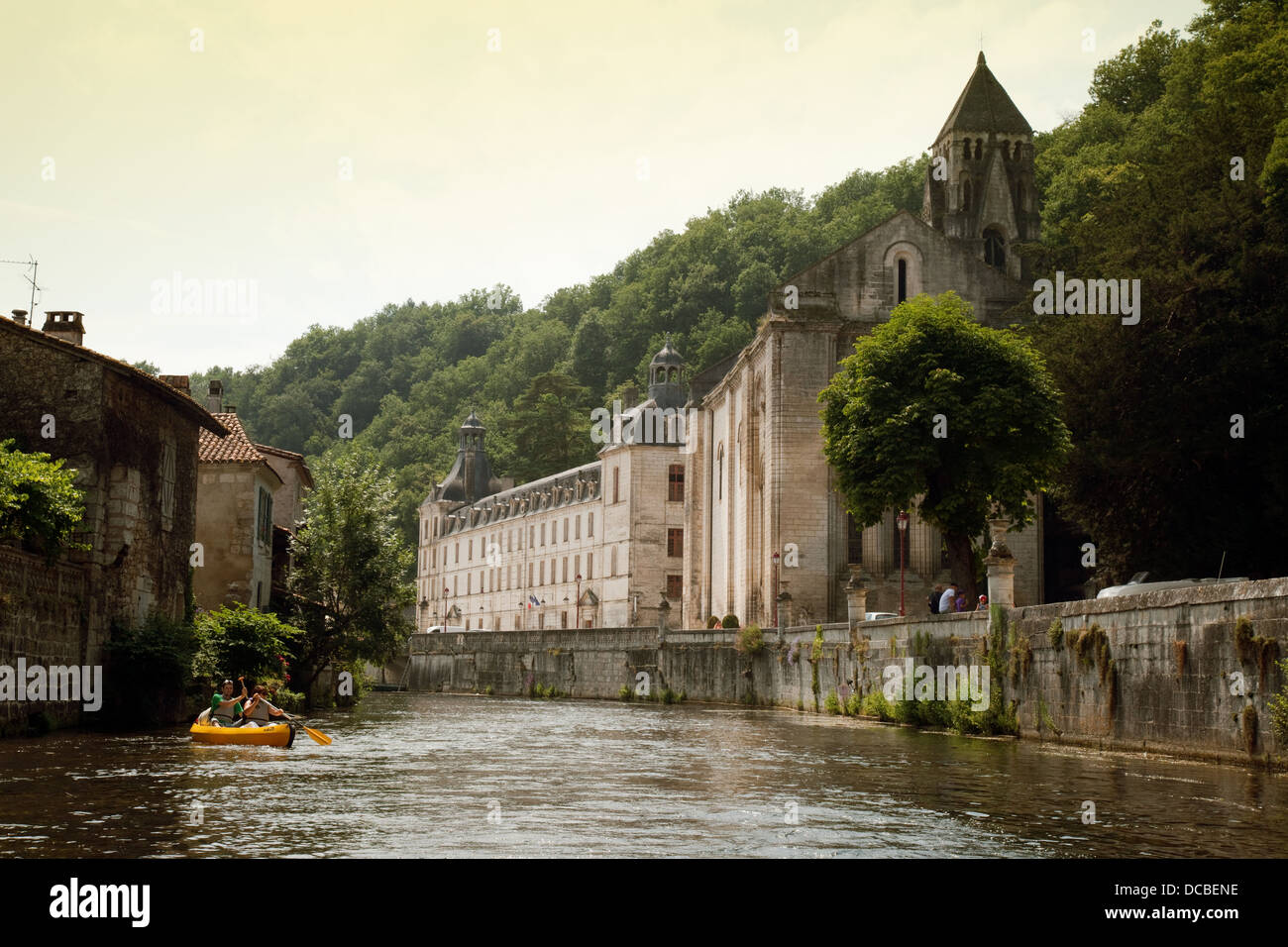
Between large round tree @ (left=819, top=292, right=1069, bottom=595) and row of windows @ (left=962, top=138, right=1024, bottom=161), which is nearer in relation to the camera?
large round tree @ (left=819, top=292, right=1069, bottom=595)

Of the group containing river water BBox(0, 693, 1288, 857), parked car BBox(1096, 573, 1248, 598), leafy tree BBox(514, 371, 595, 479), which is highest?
leafy tree BBox(514, 371, 595, 479)

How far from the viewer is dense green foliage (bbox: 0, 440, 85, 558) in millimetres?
21812

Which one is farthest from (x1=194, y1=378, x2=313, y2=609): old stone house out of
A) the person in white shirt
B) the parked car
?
the parked car

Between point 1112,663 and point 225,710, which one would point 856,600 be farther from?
point 225,710

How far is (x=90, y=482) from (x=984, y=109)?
4615 cm

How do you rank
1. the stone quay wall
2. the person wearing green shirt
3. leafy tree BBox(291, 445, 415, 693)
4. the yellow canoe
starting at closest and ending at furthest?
1. the stone quay wall
2. the yellow canoe
3. the person wearing green shirt
4. leafy tree BBox(291, 445, 415, 693)

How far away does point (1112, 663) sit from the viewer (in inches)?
875

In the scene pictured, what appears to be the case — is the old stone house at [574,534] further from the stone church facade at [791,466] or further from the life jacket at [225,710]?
the life jacket at [225,710]

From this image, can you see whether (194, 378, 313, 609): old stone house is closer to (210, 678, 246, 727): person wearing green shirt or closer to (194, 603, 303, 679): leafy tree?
(194, 603, 303, 679): leafy tree

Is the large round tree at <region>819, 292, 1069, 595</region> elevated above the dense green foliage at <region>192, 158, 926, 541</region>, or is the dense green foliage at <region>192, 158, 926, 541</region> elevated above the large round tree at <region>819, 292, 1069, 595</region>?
the dense green foliage at <region>192, 158, 926, 541</region>

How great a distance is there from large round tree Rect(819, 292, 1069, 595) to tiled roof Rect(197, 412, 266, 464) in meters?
15.9

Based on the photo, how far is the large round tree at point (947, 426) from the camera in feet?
119

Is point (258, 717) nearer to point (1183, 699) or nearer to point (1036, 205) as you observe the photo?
point (1183, 699)

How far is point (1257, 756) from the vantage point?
18.2 metres
